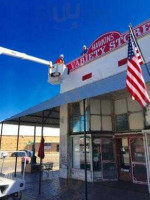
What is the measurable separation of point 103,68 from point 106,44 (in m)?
1.55

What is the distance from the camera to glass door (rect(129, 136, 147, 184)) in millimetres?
10102

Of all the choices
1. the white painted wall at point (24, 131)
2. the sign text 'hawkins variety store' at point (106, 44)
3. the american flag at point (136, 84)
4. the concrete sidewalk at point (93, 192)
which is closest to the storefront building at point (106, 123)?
the sign text 'hawkins variety store' at point (106, 44)

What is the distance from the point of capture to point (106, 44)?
1250 cm

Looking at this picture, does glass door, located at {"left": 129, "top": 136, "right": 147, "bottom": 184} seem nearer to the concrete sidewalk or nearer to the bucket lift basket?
the concrete sidewalk

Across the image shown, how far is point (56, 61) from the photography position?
14133 millimetres

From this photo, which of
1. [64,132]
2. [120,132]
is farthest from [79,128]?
[120,132]

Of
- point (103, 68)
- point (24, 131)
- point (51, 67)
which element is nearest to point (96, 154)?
point (103, 68)

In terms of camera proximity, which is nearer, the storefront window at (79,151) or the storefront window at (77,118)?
the storefront window at (79,151)

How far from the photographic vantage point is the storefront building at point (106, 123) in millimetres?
10355

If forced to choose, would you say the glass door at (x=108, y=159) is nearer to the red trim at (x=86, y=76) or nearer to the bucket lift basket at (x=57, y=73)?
the red trim at (x=86, y=76)

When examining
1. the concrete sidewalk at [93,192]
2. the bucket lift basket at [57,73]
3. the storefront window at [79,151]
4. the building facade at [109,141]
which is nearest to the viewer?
the concrete sidewalk at [93,192]

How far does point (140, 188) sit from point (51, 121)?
31.7ft

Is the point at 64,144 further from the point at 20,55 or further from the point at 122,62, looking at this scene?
the point at 122,62

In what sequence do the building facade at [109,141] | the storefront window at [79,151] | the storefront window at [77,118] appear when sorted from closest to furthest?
the building facade at [109,141]
the storefront window at [79,151]
the storefront window at [77,118]
